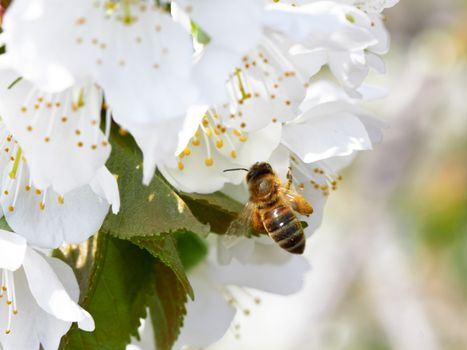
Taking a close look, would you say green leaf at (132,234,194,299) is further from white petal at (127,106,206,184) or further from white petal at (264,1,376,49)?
white petal at (264,1,376,49)

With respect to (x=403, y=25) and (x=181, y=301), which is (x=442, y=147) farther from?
(x=181, y=301)

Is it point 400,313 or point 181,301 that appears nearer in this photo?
point 181,301

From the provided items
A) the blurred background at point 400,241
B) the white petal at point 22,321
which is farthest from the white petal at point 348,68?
the blurred background at point 400,241

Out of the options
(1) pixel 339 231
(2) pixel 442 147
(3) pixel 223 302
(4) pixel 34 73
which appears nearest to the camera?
(4) pixel 34 73

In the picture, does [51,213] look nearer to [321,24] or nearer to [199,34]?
[199,34]

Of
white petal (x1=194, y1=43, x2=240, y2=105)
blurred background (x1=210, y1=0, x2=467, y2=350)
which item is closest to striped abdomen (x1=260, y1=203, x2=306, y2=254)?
white petal (x1=194, y1=43, x2=240, y2=105)

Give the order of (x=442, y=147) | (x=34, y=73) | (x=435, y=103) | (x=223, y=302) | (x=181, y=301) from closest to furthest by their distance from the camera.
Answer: (x=34, y=73) → (x=181, y=301) → (x=223, y=302) → (x=435, y=103) → (x=442, y=147)

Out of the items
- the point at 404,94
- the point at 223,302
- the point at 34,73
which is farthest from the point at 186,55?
the point at 404,94

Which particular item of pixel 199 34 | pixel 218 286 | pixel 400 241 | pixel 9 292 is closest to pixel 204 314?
pixel 218 286

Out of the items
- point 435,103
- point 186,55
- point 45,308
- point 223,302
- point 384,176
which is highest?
point 186,55
